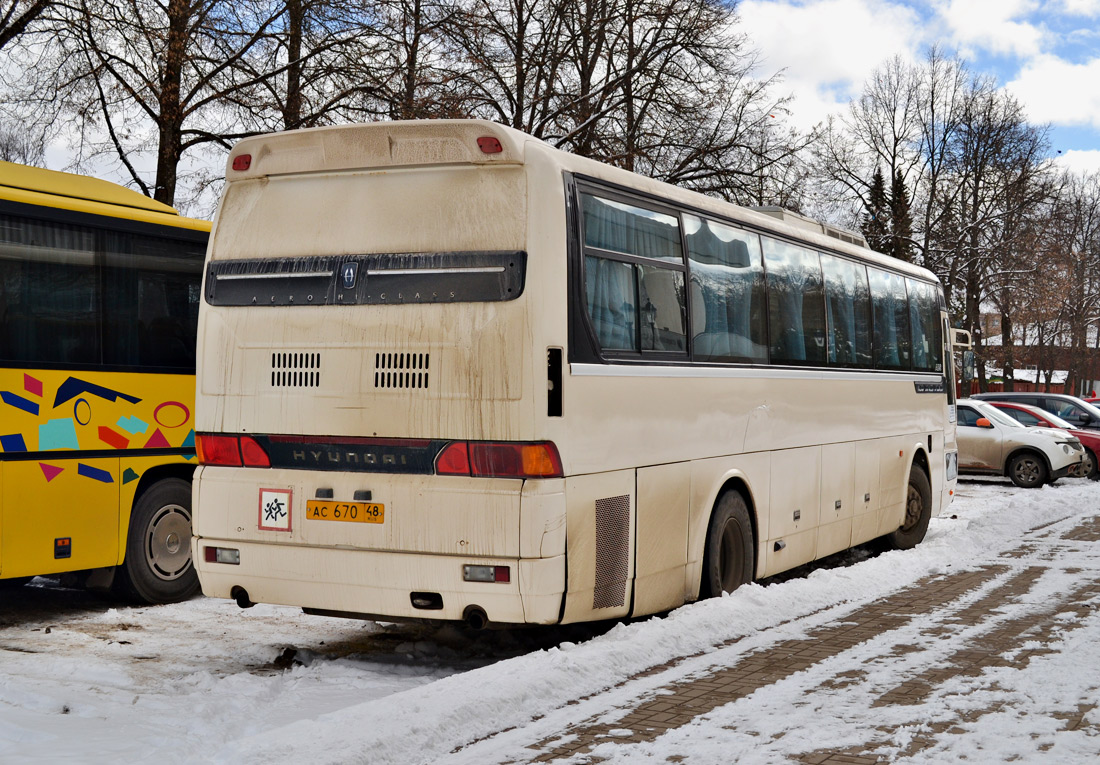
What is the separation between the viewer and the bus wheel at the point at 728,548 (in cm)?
879

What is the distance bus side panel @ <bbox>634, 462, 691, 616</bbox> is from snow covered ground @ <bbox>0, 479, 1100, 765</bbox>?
6.5 inches

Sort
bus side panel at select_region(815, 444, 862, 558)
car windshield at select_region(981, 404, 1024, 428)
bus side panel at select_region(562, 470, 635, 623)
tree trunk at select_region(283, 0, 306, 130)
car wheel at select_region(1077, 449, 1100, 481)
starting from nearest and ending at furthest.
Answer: bus side panel at select_region(562, 470, 635, 623) → bus side panel at select_region(815, 444, 862, 558) → tree trunk at select_region(283, 0, 306, 130) → car windshield at select_region(981, 404, 1024, 428) → car wheel at select_region(1077, 449, 1100, 481)

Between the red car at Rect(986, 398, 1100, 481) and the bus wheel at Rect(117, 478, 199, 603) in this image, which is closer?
the bus wheel at Rect(117, 478, 199, 603)

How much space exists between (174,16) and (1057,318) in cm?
5556

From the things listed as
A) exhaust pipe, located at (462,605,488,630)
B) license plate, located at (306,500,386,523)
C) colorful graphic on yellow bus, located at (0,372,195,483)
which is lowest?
exhaust pipe, located at (462,605,488,630)

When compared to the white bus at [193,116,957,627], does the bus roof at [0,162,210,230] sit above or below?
above

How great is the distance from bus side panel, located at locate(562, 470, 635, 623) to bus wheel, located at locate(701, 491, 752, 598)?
132 centimetres

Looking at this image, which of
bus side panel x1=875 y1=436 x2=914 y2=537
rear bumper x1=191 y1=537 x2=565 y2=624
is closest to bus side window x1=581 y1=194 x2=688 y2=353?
rear bumper x1=191 y1=537 x2=565 y2=624

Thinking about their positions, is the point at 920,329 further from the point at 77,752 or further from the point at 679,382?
the point at 77,752

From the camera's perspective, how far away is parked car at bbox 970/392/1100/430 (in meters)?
27.0

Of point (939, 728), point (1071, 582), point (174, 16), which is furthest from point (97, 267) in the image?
point (174, 16)

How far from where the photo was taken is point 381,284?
721 cm

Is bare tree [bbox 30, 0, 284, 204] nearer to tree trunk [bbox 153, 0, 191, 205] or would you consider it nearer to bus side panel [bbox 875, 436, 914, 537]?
tree trunk [bbox 153, 0, 191, 205]

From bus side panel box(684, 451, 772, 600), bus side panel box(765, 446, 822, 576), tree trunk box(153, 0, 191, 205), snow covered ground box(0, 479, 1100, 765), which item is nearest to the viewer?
snow covered ground box(0, 479, 1100, 765)
